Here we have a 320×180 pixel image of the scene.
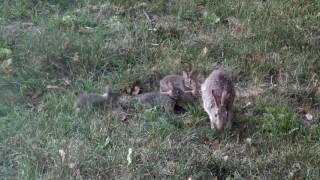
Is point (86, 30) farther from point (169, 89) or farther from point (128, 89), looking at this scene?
point (169, 89)

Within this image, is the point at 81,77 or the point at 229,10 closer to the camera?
the point at 81,77

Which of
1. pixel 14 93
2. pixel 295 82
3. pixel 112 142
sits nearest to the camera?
pixel 112 142

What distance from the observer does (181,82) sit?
21.8ft

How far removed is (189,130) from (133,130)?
0.49 meters

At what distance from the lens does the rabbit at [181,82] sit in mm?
6582

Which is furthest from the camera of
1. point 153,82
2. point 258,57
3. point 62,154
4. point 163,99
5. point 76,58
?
point 258,57

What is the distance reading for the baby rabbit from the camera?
600cm

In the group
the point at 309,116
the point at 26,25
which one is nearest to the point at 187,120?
the point at 309,116

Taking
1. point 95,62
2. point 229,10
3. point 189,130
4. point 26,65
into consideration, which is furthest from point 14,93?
point 229,10

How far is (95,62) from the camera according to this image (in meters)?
7.13

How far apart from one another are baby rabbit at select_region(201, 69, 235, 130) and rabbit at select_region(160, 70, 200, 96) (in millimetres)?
259

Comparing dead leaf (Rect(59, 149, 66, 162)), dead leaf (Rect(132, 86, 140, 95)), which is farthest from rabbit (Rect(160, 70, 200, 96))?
dead leaf (Rect(59, 149, 66, 162))

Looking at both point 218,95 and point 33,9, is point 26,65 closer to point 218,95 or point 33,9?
point 33,9

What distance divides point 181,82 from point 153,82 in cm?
43
